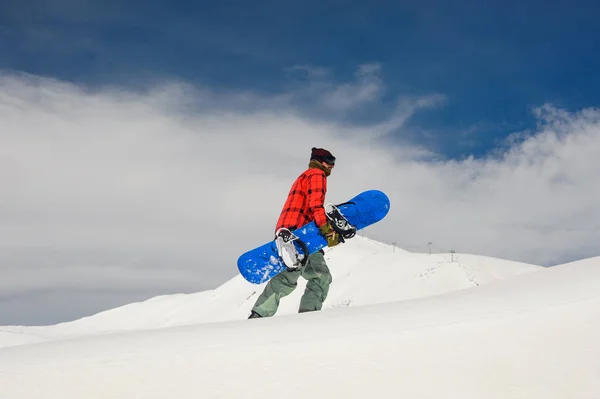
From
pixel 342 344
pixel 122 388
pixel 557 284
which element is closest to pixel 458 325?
pixel 342 344

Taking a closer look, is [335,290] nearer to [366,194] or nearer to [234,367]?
[366,194]

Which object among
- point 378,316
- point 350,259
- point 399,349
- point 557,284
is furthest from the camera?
point 350,259

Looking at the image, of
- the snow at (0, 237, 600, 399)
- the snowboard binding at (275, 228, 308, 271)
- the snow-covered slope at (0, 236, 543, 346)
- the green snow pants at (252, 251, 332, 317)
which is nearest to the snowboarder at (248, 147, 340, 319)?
the green snow pants at (252, 251, 332, 317)

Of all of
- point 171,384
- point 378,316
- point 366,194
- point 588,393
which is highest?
point 366,194

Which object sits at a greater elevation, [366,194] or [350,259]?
[350,259]

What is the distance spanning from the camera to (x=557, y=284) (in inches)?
205

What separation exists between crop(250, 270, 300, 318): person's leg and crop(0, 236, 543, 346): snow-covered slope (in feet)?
35.7

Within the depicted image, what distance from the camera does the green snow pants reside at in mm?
7031

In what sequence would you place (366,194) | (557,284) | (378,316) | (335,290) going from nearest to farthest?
(378,316) → (557,284) → (366,194) → (335,290)

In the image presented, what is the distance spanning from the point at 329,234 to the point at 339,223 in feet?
0.57

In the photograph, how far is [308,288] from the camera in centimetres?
715

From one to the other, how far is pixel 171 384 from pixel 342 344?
3.77 feet

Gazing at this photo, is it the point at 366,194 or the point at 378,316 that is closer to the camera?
the point at 378,316

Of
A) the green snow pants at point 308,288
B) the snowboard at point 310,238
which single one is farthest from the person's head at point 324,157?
the green snow pants at point 308,288
